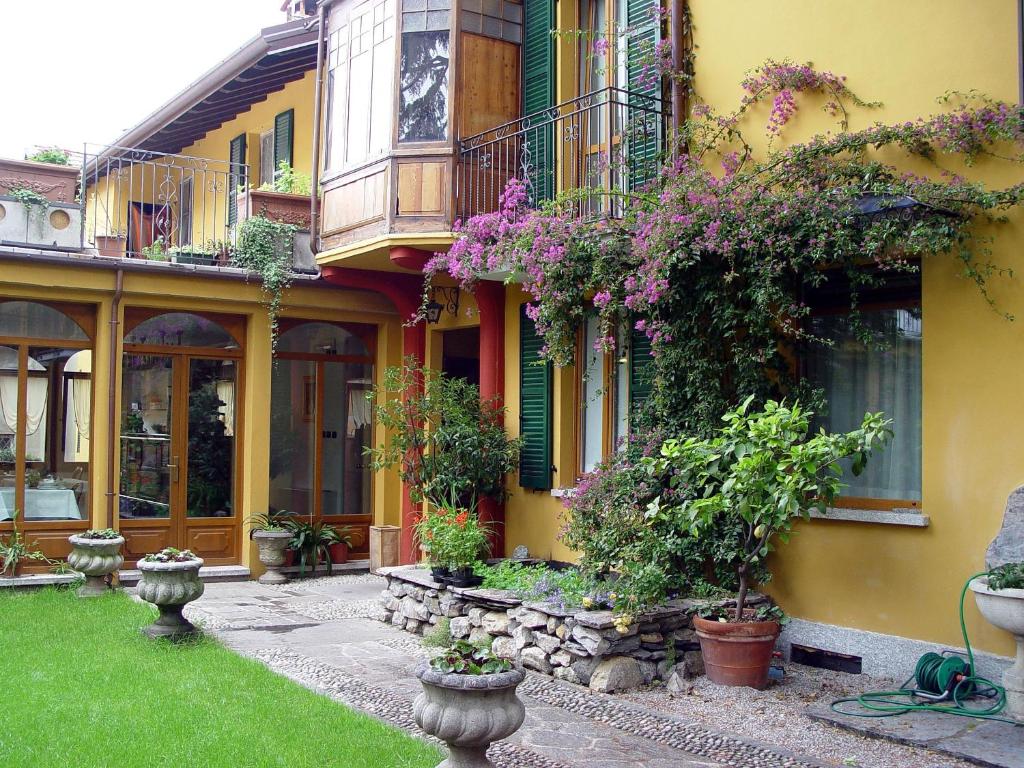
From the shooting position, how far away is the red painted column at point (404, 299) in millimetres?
11680

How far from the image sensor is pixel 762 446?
655cm

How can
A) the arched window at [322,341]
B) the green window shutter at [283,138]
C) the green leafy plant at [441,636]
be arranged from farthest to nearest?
the green window shutter at [283,138] → the arched window at [322,341] → the green leafy plant at [441,636]

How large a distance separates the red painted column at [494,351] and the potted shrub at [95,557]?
3708 millimetres

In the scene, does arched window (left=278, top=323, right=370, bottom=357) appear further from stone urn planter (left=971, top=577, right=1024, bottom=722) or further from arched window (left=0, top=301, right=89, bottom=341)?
stone urn planter (left=971, top=577, right=1024, bottom=722)

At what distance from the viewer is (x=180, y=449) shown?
11852 millimetres

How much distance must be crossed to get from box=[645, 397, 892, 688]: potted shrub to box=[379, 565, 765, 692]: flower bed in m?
Result: 0.31

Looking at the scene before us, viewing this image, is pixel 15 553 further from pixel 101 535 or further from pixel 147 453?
pixel 147 453

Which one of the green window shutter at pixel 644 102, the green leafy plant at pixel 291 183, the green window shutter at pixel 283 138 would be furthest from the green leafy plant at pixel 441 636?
the green window shutter at pixel 283 138

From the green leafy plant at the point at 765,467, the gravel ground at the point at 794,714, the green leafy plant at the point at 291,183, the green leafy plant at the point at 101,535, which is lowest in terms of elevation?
the gravel ground at the point at 794,714

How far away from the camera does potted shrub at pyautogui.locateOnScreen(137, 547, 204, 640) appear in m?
7.99

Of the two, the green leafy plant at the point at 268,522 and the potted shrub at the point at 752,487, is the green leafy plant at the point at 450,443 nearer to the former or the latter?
the green leafy plant at the point at 268,522

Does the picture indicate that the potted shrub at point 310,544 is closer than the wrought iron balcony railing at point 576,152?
No

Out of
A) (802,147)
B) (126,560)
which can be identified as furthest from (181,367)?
(802,147)

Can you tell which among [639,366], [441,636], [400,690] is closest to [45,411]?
[441,636]
